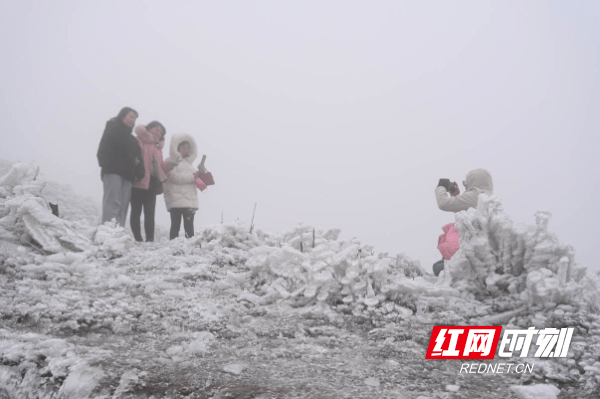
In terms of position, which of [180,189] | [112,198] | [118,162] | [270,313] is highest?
[118,162]

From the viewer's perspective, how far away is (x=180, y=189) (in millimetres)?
7086

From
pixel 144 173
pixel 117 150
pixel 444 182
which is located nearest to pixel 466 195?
pixel 444 182

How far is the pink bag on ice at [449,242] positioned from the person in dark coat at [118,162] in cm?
443

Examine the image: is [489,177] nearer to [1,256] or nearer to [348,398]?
[348,398]

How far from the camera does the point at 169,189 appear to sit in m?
7.08

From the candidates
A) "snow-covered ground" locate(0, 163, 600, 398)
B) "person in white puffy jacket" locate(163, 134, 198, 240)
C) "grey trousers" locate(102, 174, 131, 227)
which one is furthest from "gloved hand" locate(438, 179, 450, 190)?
"grey trousers" locate(102, 174, 131, 227)

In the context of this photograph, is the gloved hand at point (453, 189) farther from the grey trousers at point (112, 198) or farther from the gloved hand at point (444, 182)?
the grey trousers at point (112, 198)

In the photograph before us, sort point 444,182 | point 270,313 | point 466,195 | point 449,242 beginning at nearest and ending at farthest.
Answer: point 270,313, point 449,242, point 466,195, point 444,182

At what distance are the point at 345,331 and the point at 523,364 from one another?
1124 millimetres

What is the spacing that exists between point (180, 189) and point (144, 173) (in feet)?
2.46

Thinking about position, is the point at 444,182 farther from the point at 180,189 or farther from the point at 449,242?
the point at 180,189

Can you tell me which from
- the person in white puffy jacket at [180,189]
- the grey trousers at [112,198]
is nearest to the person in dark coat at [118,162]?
the grey trousers at [112,198]

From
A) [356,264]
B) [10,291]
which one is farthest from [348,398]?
[10,291]

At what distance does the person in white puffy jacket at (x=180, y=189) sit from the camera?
7051 millimetres
